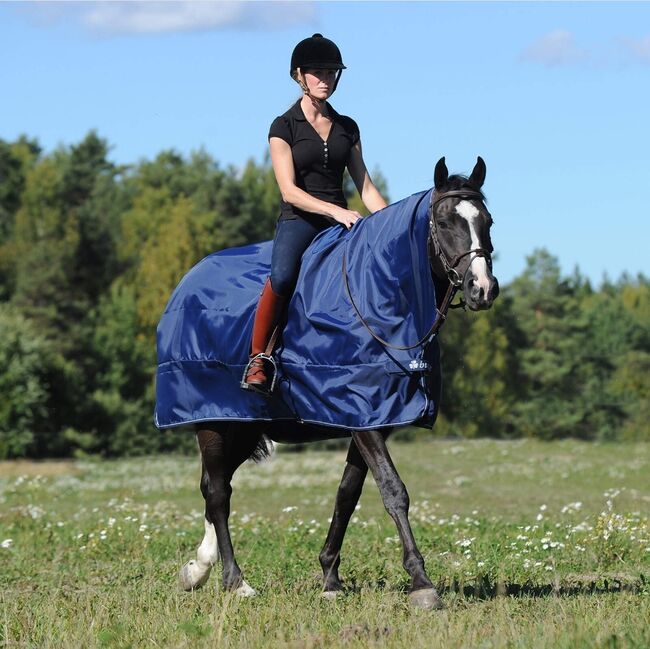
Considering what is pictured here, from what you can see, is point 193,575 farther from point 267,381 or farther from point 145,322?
point 145,322

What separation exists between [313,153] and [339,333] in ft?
4.82

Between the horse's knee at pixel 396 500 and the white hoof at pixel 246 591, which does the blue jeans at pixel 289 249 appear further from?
the white hoof at pixel 246 591

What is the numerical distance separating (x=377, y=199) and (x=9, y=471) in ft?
117

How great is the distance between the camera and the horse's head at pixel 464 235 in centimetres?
802

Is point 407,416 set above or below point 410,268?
below

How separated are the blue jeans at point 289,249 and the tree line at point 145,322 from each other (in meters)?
47.0

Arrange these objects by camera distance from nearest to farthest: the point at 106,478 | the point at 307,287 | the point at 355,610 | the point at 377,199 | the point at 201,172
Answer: the point at 355,610
the point at 307,287
the point at 377,199
the point at 106,478
the point at 201,172

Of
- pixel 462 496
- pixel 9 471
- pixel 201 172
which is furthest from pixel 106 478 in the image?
pixel 201 172

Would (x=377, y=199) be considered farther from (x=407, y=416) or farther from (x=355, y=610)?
(x=355, y=610)

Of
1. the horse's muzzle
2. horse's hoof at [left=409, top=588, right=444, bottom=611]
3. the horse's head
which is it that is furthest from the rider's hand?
horse's hoof at [left=409, top=588, right=444, bottom=611]

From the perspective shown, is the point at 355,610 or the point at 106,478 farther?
the point at 106,478

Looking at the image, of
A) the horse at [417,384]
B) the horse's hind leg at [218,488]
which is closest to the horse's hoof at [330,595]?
the horse at [417,384]

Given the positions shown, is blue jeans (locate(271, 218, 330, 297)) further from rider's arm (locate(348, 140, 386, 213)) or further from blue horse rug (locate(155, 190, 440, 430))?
rider's arm (locate(348, 140, 386, 213))

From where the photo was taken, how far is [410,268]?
28.2 ft
